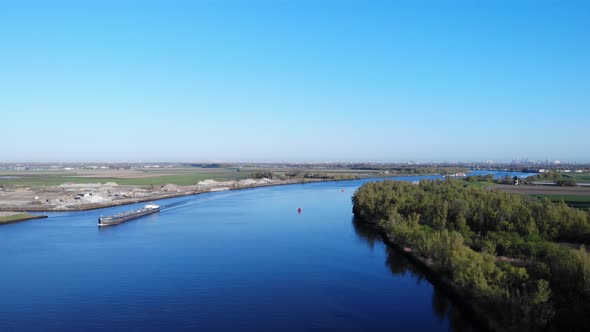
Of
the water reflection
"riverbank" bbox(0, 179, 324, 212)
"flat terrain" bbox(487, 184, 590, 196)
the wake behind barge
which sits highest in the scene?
"flat terrain" bbox(487, 184, 590, 196)

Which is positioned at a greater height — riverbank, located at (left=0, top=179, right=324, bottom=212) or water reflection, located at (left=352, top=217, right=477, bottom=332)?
riverbank, located at (left=0, top=179, right=324, bottom=212)

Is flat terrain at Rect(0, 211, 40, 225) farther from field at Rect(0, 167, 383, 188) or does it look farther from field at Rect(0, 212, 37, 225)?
field at Rect(0, 167, 383, 188)

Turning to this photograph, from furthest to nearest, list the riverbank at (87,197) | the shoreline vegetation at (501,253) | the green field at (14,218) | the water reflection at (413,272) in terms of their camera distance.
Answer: the riverbank at (87,197) → the green field at (14,218) → the water reflection at (413,272) → the shoreline vegetation at (501,253)

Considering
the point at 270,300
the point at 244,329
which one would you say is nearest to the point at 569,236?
the point at 270,300

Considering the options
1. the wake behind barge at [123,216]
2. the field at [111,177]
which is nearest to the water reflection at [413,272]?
the wake behind barge at [123,216]

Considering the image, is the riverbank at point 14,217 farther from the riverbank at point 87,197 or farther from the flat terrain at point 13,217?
the riverbank at point 87,197

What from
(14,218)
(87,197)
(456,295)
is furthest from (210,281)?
(87,197)

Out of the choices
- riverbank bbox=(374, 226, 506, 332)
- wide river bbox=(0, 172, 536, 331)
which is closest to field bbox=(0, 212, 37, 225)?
wide river bbox=(0, 172, 536, 331)
